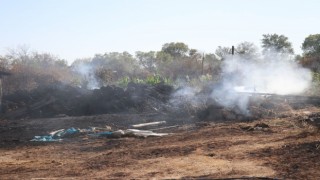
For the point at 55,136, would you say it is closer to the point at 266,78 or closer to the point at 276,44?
the point at 266,78

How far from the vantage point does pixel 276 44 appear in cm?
5962

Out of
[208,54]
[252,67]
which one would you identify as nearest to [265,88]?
[252,67]

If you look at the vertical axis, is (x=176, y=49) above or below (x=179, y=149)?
above

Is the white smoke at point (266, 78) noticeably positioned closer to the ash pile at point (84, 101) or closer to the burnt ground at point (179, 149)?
the ash pile at point (84, 101)

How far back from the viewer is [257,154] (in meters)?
8.90

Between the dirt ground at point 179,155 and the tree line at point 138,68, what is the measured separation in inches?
662

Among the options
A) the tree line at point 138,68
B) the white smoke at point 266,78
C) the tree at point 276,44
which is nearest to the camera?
the white smoke at point 266,78

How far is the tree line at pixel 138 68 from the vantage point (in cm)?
3322

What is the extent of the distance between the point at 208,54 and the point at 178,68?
53.2 feet

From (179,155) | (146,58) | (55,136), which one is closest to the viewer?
(179,155)

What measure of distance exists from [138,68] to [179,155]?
45.9 metres

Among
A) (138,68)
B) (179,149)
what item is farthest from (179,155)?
(138,68)

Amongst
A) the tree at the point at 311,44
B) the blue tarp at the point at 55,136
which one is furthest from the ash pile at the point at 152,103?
the tree at the point at 311,44

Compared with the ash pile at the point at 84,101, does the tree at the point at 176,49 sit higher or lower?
higher
